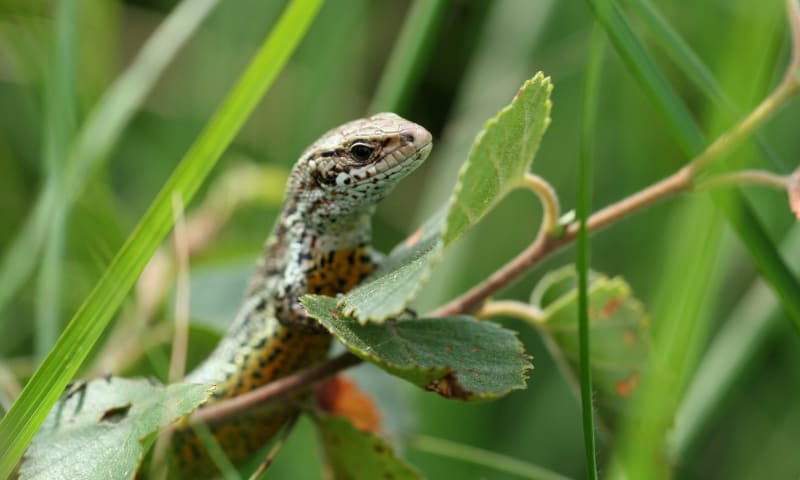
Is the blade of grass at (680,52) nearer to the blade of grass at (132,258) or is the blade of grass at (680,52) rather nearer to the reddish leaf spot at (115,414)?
the blade of grass at (132,258)

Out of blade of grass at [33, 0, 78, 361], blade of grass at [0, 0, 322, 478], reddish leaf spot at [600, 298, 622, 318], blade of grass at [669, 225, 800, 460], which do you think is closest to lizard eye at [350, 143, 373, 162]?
blade of grass at [0, 0, 322, 478]

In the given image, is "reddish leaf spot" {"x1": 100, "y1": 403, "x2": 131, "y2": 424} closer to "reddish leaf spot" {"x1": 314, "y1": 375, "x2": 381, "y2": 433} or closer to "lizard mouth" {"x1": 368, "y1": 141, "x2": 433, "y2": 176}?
"reddish leaf spot" {"x1": 314, "y1": 375, "x2": 381, "y2": 433}

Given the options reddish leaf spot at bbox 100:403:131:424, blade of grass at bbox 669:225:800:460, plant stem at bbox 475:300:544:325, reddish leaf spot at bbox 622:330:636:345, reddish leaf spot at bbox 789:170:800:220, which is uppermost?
reddish leaf spot at bbox 100:403:131:424

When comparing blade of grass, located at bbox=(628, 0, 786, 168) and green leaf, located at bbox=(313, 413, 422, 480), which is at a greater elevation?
blade of grass, located at bbox=(628, 0, 786, 168)

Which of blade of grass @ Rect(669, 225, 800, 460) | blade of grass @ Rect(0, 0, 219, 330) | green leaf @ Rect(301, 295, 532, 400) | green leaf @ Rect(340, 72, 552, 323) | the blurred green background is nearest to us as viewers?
green leaf @ Rect(340, 72, 552, 323)

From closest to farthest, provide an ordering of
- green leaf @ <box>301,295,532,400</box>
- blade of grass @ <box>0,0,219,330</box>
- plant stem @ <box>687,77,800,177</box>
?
green leaf @ <box>301,295,532,400</box> < plant stem @ <box>687,77,800,177</box> < blade of grass @ <box>0,0,219,330</box>

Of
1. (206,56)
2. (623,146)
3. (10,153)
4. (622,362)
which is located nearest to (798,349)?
(623,146)
